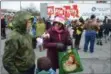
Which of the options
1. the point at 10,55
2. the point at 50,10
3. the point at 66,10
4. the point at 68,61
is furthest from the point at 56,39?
the point at 50,10

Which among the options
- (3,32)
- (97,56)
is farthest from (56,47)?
(3,32)

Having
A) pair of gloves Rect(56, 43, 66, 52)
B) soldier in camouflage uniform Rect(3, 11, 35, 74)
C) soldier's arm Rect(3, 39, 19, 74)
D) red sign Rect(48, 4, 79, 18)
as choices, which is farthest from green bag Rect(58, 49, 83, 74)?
red sign Rect(48, 4, 79, 18)

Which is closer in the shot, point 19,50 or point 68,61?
point 19,50

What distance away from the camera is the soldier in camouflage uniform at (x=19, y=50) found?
4.47m

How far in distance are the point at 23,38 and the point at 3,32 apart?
18.5m

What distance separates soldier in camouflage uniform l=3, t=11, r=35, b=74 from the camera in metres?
4.47

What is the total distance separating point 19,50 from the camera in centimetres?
455

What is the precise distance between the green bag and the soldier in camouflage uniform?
4.98ft

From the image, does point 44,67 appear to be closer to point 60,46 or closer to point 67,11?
point 60,46

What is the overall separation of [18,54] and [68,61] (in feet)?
5.97

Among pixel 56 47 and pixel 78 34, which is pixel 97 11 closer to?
pixel 78 34

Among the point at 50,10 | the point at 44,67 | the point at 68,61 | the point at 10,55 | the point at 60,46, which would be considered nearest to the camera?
the point at 10,55

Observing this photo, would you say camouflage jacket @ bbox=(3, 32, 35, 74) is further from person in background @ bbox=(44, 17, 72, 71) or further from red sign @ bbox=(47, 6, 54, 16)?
red sign @ bbox=(47, 6, 54, 16)

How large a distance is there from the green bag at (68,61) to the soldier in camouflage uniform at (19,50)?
4.98 ft
